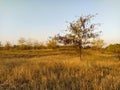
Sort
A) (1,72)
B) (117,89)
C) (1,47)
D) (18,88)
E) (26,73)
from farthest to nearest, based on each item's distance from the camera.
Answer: (1,47), (1,72), (26,73), (18,88), (117,89)

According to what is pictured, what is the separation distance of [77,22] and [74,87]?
16923 millimetres

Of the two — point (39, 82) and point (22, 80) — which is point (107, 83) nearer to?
point (39, 82)

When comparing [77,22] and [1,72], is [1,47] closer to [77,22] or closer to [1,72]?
[77,22]

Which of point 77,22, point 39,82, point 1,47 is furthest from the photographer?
point 1,47

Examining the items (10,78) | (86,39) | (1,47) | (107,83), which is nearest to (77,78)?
(107,83)

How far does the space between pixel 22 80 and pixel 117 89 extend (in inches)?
137

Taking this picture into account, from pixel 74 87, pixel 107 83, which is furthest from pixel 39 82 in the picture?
pixel 107 83

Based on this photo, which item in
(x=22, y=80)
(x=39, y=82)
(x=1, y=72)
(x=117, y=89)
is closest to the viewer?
(x=117, y=89)

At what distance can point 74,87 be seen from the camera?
657 cm

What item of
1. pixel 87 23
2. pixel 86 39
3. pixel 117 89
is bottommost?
pixel 117 89

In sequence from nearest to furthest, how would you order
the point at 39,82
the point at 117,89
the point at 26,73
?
1. the point at 117,89
2. the point at 39,82
3. the point at 26,73

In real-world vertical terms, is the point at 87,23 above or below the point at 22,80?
above

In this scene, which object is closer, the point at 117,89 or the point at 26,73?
the point at 117,89

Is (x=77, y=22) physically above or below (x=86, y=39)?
above
